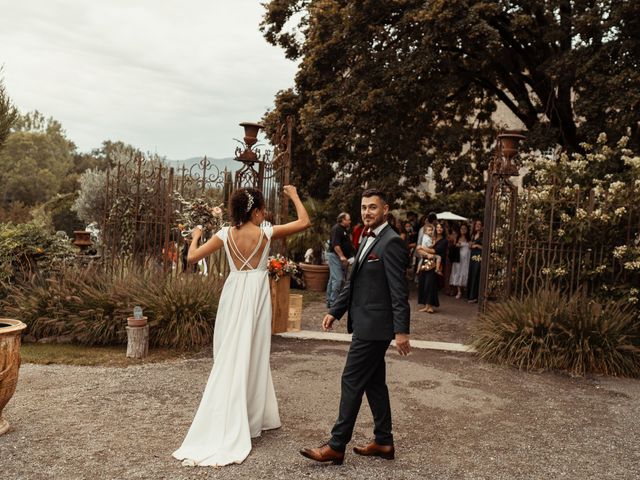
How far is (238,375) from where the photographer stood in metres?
4.82

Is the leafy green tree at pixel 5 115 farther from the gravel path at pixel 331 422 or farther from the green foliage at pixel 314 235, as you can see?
the green foliage at pixel 314 235

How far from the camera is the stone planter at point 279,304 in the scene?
949 cm

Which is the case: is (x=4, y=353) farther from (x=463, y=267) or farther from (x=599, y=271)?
(x=463, y=267)

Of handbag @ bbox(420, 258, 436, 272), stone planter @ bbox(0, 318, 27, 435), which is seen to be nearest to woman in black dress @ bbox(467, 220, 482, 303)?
handbag @ bbox(420, 258, 436, 272)

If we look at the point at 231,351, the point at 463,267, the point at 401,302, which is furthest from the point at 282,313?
the point at 463,267

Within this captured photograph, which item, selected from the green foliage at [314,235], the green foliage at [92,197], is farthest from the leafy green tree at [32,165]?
the green foliage at [314,235]

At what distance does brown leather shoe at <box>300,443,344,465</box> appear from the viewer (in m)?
4.48

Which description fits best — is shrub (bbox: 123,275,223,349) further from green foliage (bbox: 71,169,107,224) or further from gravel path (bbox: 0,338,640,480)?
green foliage (bbox: 71,169,107,224)

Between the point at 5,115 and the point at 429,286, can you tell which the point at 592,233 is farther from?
the point at 5,115

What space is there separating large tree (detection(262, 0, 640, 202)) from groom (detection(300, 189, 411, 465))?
9743 mm

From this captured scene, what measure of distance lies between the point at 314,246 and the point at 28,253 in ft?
25.7

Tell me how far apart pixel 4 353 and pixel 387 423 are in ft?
9.97

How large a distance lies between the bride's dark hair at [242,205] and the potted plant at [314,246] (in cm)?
1074

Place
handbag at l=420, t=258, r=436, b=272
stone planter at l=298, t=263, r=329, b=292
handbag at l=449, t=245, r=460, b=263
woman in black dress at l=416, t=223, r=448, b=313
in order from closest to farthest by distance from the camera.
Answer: handbag at l=420, t=258, r=436, b=272
woman in black dress at l=416, t=223, r=448, b=313
handbag at l=449, t=245, r=460, b=263
stone planter at l=298, t=263, r=329, b=292
